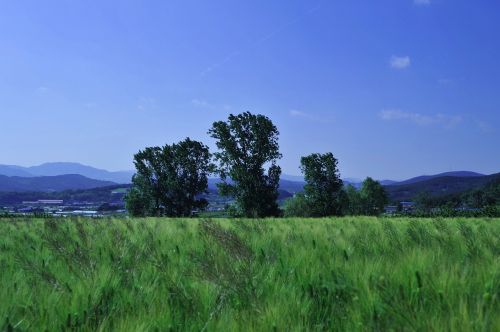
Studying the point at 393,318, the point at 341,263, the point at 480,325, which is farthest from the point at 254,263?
the point at 480,325

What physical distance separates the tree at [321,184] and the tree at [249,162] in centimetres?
1632

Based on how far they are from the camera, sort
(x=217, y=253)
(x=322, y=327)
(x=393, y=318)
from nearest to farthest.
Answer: (x=393, y=318), (x=322, y=327), (x=217, y=253)

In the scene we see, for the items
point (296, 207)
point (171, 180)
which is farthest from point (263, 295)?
point (296, 207)

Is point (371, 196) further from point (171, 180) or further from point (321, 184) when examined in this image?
point (171, 180)

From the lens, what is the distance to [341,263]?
12.4 feet

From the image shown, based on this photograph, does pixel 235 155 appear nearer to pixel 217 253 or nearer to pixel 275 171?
pixel 275 171

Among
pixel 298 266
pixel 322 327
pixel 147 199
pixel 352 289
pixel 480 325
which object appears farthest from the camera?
pixel 147 199

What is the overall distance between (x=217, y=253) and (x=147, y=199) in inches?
2917

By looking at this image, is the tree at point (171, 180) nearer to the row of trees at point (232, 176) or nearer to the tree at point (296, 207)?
the row of trees at point (232, 176)

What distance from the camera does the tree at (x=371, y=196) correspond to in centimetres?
12144

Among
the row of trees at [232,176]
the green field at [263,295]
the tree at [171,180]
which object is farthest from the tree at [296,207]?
the green field at [263,295]

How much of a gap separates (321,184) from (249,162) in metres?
21.2

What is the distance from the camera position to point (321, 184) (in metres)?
78.0

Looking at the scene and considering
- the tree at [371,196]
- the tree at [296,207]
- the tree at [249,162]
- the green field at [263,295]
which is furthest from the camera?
the tree at [371,196]
